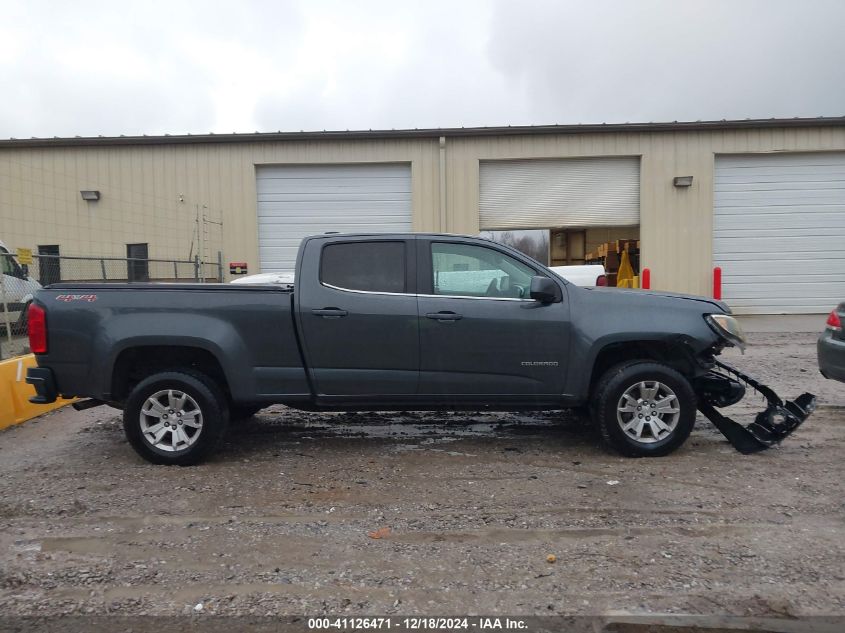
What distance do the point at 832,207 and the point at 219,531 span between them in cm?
1830

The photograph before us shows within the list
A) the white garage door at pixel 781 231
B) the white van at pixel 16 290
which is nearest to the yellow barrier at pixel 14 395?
the white van at pixel 16 290

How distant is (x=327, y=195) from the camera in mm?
17000

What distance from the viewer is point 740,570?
11.1 feet

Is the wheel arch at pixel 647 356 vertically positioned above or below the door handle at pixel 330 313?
below

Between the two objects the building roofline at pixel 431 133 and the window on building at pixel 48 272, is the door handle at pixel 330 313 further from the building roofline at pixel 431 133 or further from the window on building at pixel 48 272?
the building roofline at pixel 431 133

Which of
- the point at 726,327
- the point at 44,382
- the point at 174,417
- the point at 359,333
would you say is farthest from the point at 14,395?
the point at 726,327

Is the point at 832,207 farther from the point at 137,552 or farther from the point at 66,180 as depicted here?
the point at 66,180

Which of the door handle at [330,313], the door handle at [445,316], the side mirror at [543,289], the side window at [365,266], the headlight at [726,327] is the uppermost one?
the side window at [365,266]

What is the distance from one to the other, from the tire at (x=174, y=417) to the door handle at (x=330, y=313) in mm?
1063

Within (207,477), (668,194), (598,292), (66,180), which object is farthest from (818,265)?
(66,180)

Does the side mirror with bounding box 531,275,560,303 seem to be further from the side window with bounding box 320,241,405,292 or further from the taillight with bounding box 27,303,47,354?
the taillight with bounding box 27,303,47,354

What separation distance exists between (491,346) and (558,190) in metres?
12.7

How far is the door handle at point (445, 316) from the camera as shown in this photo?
514 cm

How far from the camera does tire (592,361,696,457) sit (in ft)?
16.8
